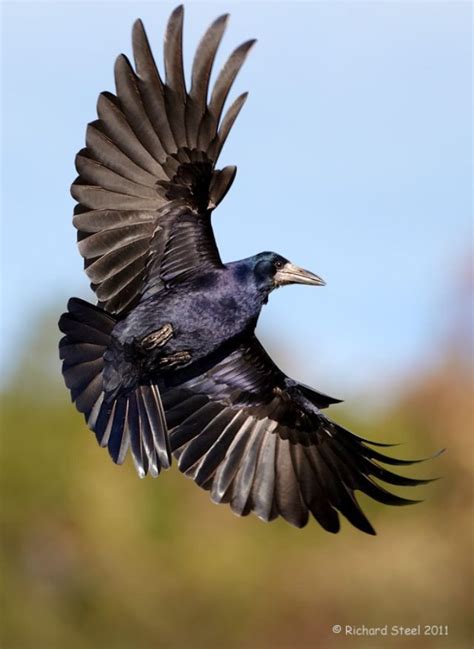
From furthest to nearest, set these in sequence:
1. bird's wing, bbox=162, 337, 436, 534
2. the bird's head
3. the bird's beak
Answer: bird's wing, bbox=162, 337, 436, 534 < the bird's beak < the bird's head

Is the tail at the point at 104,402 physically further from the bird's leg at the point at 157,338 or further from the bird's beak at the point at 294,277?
the bird's beak at the point at 294,277

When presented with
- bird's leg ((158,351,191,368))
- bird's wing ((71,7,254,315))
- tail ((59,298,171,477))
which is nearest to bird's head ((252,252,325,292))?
bird's wing ((71,7,254,315))

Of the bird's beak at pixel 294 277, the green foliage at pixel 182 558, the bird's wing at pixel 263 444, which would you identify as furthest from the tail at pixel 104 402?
the green foliage at pixel 182 558

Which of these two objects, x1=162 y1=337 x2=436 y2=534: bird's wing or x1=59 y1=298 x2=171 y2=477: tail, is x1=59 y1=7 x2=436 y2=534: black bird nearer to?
x1=59 y1=298 x2=171 y2=477: tail

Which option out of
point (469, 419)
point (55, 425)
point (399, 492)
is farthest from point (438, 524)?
point (55, 425)

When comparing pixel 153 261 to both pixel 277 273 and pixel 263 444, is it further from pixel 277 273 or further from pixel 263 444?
pixel 263 444

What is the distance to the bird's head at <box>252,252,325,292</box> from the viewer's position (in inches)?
396

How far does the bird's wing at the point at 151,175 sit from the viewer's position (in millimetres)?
9539

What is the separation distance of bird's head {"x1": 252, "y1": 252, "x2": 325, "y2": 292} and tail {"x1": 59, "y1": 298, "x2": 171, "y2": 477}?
1.09 meters

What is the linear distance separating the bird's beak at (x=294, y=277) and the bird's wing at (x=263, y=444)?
0.57 meters

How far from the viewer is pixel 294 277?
10.3m

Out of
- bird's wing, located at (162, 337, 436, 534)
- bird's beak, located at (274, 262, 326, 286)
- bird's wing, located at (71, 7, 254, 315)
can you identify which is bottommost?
bird's wing, located at (162, 337, 436, 534)

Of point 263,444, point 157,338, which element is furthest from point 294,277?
point 263,444

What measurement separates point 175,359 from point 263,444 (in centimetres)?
148
